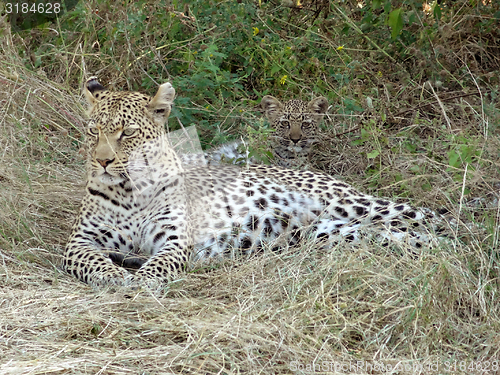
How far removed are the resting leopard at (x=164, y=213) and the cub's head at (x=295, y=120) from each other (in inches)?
66.3

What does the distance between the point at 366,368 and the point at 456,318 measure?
76cm

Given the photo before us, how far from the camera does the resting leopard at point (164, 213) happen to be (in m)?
5.68

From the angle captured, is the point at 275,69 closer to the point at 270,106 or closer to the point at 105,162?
the point at 270,106

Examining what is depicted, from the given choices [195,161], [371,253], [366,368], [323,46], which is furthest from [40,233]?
[323,46]

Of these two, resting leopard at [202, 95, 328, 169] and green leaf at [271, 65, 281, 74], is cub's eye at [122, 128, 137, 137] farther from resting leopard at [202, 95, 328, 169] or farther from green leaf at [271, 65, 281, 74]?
green leaf at [271, 65, 281, 74]

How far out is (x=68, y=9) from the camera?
9.38 metres

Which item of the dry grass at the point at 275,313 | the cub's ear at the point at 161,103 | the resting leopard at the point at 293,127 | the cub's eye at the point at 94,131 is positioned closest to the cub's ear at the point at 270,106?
the resting leopard at the point at 293,127

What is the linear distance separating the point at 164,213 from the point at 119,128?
31.3 inches

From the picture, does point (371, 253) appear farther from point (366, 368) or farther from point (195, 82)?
point (195, 82)

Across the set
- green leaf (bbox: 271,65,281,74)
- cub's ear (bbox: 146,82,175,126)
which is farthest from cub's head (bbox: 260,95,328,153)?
cub's ear (bbox: 146,82,175,126)

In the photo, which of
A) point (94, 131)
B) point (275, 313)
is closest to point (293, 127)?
point (94, 131)

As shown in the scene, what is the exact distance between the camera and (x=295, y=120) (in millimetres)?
8359

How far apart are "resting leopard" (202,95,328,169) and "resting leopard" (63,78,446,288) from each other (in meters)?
1.57

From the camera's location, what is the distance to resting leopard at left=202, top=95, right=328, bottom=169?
8258 millimetres
